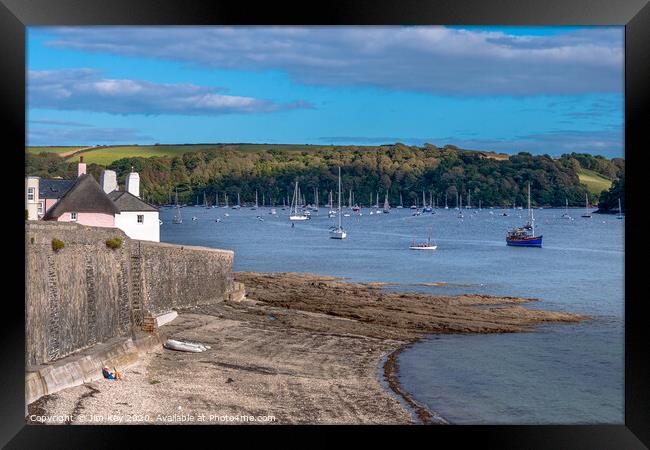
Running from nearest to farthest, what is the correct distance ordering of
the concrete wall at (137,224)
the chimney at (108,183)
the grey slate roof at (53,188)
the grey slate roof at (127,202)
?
the grey slate roof at (53,188), the concrete wall at (137,224), the grey slate roof at (127,202), the chimney at (108,183)

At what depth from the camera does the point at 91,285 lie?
37.3ft

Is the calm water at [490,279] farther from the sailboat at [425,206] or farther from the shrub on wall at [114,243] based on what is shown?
the shrub on wall at [114,243]

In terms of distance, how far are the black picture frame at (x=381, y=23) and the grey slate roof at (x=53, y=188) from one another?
1397 cm

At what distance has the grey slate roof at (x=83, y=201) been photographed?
19.4m

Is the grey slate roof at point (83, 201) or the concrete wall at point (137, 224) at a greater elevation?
the grey slate roof at point (83, 201)

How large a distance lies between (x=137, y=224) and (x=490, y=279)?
23091 millimetres

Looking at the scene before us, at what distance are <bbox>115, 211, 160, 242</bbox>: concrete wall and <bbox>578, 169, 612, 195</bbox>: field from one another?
228ft

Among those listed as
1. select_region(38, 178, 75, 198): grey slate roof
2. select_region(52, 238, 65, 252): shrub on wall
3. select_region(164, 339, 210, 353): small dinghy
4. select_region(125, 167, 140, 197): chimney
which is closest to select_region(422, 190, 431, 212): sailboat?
select_region(125, 167, 140, 197): chimney

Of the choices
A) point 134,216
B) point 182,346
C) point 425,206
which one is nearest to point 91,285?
point 182,346

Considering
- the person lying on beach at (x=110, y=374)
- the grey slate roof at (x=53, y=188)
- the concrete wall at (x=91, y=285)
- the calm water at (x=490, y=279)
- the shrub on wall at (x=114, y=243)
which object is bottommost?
the calm water at (x=490, y=279)

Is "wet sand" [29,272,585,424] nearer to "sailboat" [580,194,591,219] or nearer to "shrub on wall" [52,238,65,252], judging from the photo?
"shrub on wall" [52,238,65,252]

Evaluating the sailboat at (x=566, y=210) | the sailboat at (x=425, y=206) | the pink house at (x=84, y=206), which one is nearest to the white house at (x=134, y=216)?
the pink house at (x=84, y=206)

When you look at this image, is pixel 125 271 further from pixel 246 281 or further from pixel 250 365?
pixel 246 281

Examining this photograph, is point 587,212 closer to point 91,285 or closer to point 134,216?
point 134,216
